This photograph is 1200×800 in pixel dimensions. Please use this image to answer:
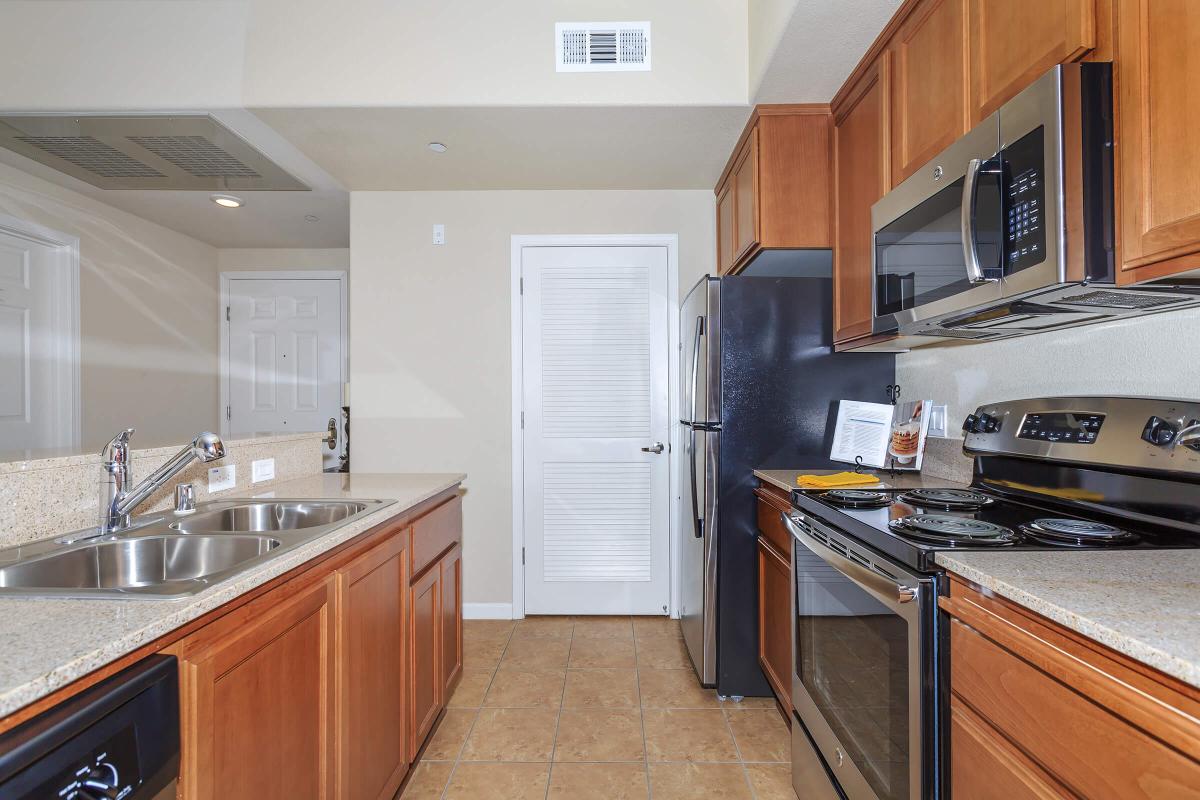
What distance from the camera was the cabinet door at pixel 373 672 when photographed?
51.1 inches

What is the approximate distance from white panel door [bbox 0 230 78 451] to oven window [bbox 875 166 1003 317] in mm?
4098

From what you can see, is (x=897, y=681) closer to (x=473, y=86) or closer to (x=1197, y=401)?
(x=1197, y=401)

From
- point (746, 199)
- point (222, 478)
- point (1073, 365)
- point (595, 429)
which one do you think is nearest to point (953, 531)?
point (1073, 365)

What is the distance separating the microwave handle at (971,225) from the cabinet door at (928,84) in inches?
9.9

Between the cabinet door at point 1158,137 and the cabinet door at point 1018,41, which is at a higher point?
the cabinet door at point 1018,41

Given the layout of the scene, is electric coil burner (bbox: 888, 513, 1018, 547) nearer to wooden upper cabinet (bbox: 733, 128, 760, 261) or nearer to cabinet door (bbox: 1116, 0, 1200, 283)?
cabinet door (bbox: 1116, 0, 1200, 283)

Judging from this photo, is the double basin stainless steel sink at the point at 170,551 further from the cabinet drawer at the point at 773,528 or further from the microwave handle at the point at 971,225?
the microwave handle at the point at 971,225

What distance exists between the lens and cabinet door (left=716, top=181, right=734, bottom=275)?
8.88ft

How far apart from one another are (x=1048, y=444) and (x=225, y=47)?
3058 millimetres

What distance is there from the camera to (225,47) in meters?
2.15

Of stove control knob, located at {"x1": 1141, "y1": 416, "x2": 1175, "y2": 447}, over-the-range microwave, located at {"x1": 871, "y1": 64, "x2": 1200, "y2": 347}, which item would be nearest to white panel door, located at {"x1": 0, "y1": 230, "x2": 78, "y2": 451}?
over-the-range microwave, located at {"x1": 871, "y1": 64, "x2": 1200, "y2": 347}

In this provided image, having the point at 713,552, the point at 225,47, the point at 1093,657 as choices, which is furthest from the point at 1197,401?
the point at 225,47

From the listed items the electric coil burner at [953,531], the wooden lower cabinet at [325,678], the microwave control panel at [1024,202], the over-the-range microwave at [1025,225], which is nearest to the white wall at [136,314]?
the wooden lower cabinet at [325,678]

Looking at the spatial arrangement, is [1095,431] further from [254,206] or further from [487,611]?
[254,206]
